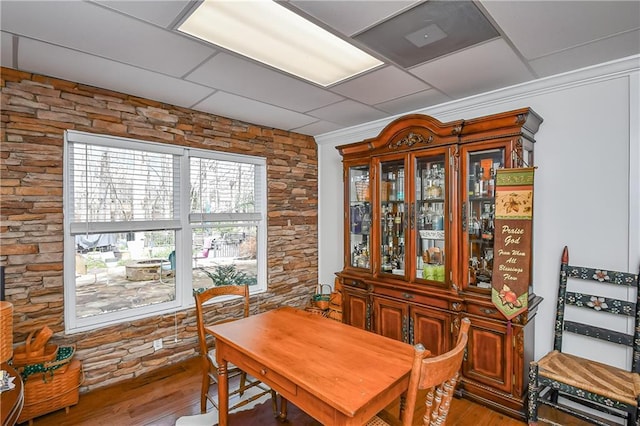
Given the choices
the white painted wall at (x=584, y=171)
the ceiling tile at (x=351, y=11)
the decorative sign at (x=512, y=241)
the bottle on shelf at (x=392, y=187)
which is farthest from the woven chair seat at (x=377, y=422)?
the ceiling tile at (x=351, y=11)

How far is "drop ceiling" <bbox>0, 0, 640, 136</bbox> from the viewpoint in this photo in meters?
1.76

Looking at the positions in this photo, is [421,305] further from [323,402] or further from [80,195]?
[80,195]

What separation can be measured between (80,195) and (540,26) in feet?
12.1

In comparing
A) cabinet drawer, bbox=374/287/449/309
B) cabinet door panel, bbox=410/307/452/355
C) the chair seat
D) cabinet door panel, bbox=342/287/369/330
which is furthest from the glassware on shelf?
the chair seat

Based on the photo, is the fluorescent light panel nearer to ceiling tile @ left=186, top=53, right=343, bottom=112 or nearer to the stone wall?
ceiling tile @ left=186, top=53, right=343, bottom=112

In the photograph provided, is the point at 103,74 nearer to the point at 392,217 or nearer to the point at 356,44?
the point at 356,44

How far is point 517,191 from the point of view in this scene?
2.49 meters

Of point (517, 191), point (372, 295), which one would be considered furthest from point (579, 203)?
point (372, 295)

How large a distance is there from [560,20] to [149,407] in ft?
13.0

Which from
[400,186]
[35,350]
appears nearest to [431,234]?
[400,186]

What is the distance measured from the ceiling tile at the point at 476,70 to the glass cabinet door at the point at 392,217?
82cm

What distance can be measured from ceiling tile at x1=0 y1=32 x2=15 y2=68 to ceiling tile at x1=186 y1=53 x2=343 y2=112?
1.08 m

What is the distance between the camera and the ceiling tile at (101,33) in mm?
1767

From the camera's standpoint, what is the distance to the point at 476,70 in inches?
99.3
